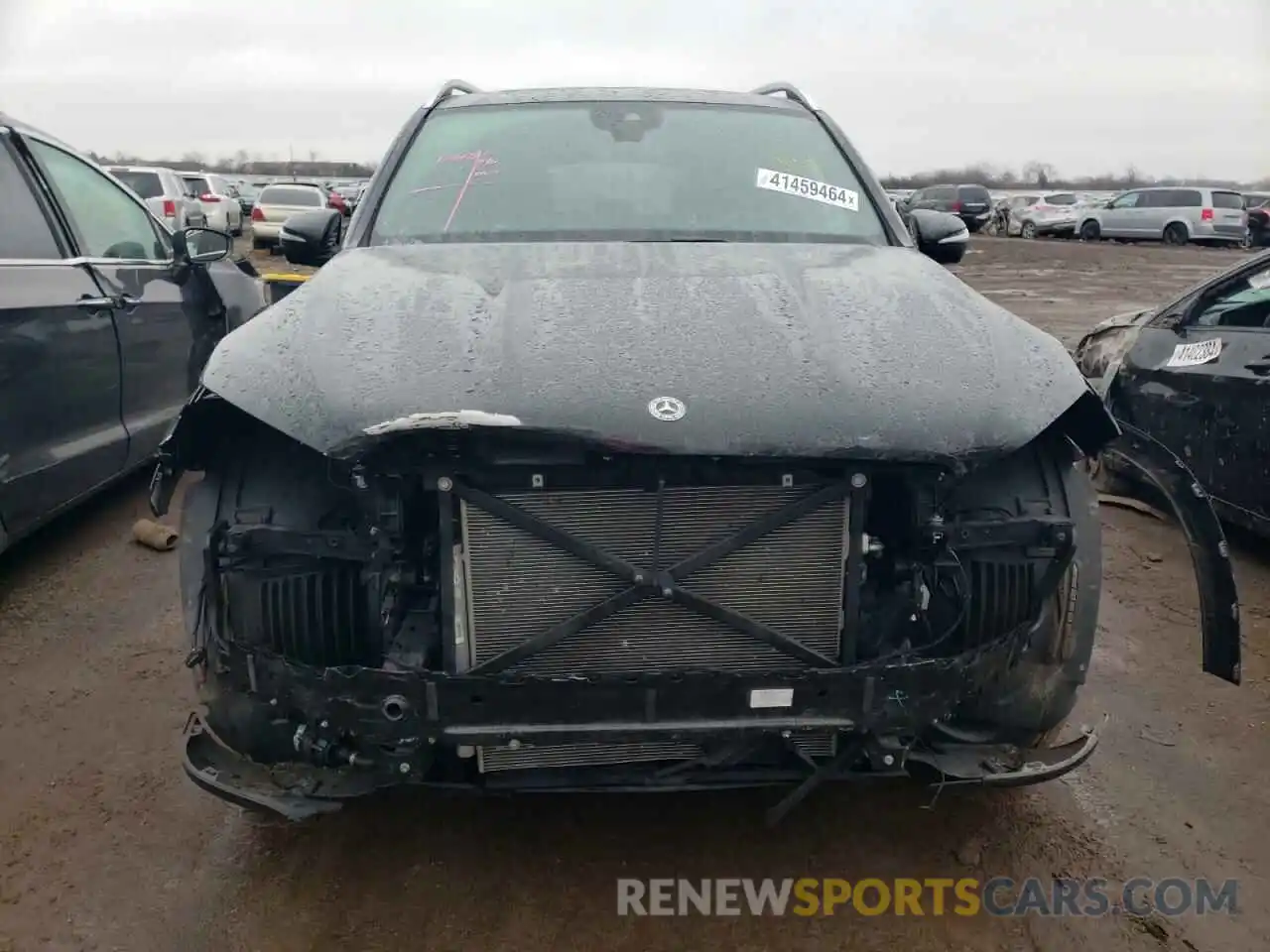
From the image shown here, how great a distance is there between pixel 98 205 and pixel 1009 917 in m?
4.73

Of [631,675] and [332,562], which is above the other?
[332,562]

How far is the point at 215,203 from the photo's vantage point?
962 inches

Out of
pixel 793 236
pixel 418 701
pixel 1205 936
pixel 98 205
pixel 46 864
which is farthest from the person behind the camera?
pixel 98 205

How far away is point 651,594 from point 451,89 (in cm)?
286

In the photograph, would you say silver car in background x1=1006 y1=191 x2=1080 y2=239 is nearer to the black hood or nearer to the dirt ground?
the dirt ground

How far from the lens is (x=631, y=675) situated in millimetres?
2045

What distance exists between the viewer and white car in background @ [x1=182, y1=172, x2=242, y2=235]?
2409cm

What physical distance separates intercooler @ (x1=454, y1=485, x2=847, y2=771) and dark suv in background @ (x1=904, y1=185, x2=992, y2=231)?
33.1 m

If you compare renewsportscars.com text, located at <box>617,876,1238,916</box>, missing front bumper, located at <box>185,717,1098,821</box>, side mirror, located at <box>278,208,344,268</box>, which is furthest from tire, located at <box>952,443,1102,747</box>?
side mirror, located at <box>278,208,344,268</box>

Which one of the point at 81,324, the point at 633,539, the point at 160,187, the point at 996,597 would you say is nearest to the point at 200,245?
the point at 81,324

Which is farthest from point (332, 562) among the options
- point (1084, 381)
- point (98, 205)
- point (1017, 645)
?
point (98, 205)

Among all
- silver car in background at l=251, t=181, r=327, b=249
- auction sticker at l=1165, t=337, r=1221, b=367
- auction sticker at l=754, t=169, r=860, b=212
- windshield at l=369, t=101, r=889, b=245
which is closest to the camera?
windshield at l=369, t=101, r=889, b=245

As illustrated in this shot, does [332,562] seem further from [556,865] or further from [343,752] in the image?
[556,865]

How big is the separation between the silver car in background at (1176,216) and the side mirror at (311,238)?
29107mm
